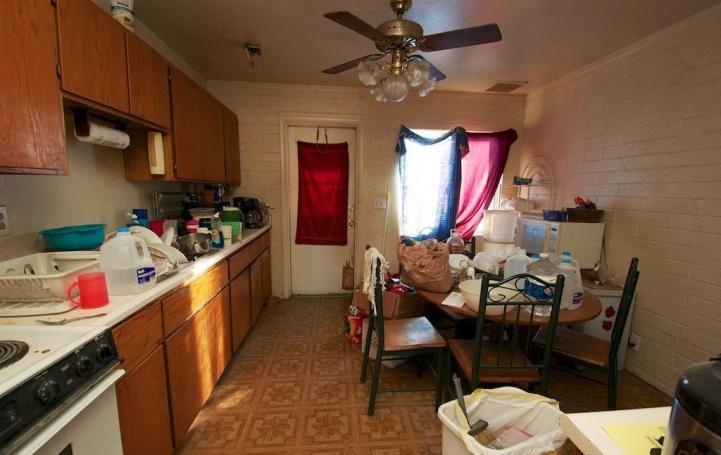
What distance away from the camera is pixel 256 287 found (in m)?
2.77

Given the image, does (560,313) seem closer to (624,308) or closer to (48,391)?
(624,308)

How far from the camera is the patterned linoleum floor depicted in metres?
1.56

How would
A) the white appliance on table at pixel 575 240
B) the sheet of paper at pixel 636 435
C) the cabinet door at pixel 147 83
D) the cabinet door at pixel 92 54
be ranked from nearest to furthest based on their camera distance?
the sheet of paper at pixel 636 435 → the cabinet door at pixel 92 54 → the cabinet door at pixel 147 83 → the white appliance on table at pixel 575 240

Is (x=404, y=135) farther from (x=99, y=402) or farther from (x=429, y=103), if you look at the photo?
(x=99, y=402)

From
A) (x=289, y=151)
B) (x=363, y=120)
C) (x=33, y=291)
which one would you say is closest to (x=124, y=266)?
(x=33, y=291)

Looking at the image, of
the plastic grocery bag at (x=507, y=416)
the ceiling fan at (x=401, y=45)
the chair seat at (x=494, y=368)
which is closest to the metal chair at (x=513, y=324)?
the chair seat at (x=494, y=368)

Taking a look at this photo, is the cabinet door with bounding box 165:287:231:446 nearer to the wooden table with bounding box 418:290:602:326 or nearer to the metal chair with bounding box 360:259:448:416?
the metal chair with bounding box 360:259:448:416

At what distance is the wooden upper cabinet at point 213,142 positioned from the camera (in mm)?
2357

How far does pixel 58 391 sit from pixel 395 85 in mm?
1796

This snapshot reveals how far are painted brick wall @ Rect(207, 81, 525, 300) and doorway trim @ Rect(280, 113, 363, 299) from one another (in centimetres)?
3

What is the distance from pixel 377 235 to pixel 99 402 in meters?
2.84

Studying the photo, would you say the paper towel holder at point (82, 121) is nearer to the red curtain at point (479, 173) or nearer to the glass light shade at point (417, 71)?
the glass light shade at point (417, 71)

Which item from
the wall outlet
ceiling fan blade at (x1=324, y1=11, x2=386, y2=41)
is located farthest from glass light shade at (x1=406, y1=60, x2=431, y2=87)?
the wall outlet

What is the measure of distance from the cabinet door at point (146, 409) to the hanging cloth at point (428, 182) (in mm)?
2736
